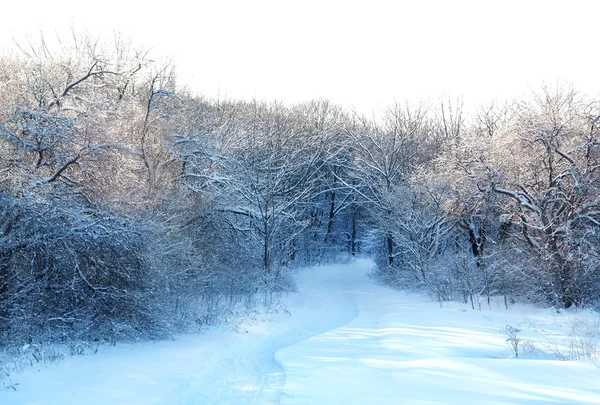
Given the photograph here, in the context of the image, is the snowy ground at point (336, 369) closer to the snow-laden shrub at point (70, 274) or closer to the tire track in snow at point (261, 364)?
the tire track in snow at point (261, 364)

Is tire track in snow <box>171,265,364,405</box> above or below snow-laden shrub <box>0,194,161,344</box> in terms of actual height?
below

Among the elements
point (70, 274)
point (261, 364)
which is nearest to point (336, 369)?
point (261, 364)

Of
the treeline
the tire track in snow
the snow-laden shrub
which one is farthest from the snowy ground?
the treeline

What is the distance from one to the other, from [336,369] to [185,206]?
11.2 m

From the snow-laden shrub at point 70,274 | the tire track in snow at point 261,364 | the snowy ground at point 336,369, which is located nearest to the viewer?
the snowy ground at point 336,369

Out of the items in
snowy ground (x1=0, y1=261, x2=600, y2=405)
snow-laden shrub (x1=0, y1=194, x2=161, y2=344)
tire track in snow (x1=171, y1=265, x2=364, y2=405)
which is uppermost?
snow-laden shrub (x1=0, y1=194, x2=161, y2=344)

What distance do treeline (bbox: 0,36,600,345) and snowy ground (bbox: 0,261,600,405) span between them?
174 centimetres

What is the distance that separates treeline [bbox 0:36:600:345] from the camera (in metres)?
10.8

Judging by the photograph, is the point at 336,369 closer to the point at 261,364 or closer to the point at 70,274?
the point at 261,364

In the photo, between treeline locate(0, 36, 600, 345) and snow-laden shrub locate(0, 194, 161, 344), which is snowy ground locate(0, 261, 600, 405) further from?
treeline locate(0, 36, 600, 345)

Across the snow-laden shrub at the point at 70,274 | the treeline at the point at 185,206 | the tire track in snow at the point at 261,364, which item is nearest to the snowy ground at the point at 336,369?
the tire track in snow at the point at 261,364

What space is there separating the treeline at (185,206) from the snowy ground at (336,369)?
174 centimetres

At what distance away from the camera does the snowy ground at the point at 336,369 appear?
6598 mm

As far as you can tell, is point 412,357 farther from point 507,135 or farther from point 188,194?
point 188,194
